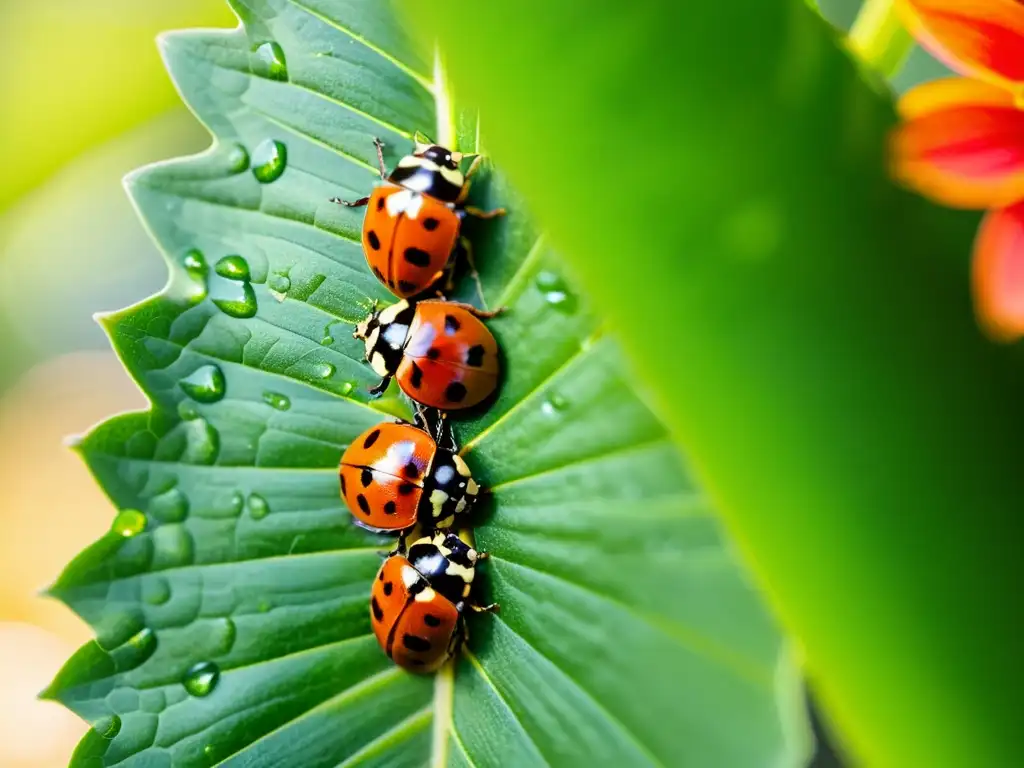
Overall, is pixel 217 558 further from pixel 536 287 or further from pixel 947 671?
pixel 947 671

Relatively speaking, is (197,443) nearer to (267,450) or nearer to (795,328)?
(267,450)

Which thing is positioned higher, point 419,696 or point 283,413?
point 283,413

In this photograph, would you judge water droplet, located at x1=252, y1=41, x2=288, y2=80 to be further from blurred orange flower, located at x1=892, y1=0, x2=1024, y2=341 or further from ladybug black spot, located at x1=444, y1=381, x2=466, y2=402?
blurred orange flower, located at x1=892, y1=0, x2=1024, y2=341

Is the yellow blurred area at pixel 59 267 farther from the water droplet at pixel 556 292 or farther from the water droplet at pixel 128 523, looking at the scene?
the water droplet at pixel 556 292

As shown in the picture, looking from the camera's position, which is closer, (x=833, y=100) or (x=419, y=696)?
(x=833, y=100)

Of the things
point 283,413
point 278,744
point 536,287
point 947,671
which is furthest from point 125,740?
point 947,671
